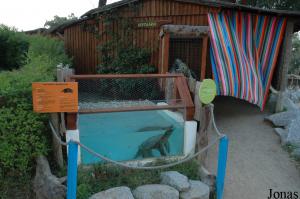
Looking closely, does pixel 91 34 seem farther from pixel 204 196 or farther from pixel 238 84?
pixel 204 196

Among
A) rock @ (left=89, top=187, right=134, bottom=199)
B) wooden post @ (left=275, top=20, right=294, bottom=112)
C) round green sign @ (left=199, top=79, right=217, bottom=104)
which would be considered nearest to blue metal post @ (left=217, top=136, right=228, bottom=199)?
round green sign @ (left=199, top=79, right=217, bottom=104)

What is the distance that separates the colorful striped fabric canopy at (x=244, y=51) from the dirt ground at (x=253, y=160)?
2.13ft

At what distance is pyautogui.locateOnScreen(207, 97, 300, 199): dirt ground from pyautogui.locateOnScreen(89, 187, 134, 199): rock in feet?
5.14

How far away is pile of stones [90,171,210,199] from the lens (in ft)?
11.5

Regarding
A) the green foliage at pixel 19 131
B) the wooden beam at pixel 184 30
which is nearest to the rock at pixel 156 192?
the green foliage at pixel 19 131

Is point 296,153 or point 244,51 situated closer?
point 296,153

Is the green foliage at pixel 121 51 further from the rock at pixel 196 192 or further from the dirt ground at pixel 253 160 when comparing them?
the rock at pixel 196 192

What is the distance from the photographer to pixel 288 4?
46.3 feet

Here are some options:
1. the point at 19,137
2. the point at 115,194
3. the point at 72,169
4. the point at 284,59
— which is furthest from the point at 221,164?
the point at 284,59

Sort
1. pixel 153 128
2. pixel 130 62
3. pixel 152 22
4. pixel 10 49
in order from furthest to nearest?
pixel 10 49 → pixel 130 62 → pixel 152 22 → pixel 153 128

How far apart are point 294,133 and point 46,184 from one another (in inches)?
194

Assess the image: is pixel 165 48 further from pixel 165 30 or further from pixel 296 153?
pixel 296 153

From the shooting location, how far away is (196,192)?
3.75 m

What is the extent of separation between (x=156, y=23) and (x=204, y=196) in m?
6.11
